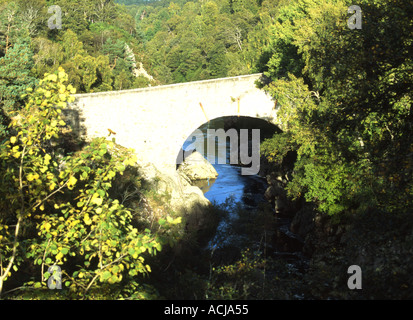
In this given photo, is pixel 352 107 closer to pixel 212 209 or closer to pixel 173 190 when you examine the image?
pixel 212 209

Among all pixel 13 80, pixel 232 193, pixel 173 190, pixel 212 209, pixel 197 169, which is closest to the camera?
pixel 13 80

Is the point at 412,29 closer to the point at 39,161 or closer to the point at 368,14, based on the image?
the point at 368,14

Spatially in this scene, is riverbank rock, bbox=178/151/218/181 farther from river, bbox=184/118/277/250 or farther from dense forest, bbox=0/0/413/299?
dense forest, bbox=0/0/413/299

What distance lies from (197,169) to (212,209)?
25.7ft

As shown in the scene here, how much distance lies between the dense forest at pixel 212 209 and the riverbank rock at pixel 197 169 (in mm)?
7392

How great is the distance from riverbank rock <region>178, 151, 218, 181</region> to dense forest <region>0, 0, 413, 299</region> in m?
7.39

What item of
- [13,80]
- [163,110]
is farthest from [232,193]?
[13,80]

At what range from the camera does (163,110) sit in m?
21.1

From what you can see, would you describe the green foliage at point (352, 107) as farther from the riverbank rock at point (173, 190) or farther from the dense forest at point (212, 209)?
the riverbank rock at point (173, 190)

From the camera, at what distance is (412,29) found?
28.3 ft

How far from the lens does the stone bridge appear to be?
20.2 metres

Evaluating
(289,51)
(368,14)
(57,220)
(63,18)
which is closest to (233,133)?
(289,51)

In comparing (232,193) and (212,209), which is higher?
(232,193)
